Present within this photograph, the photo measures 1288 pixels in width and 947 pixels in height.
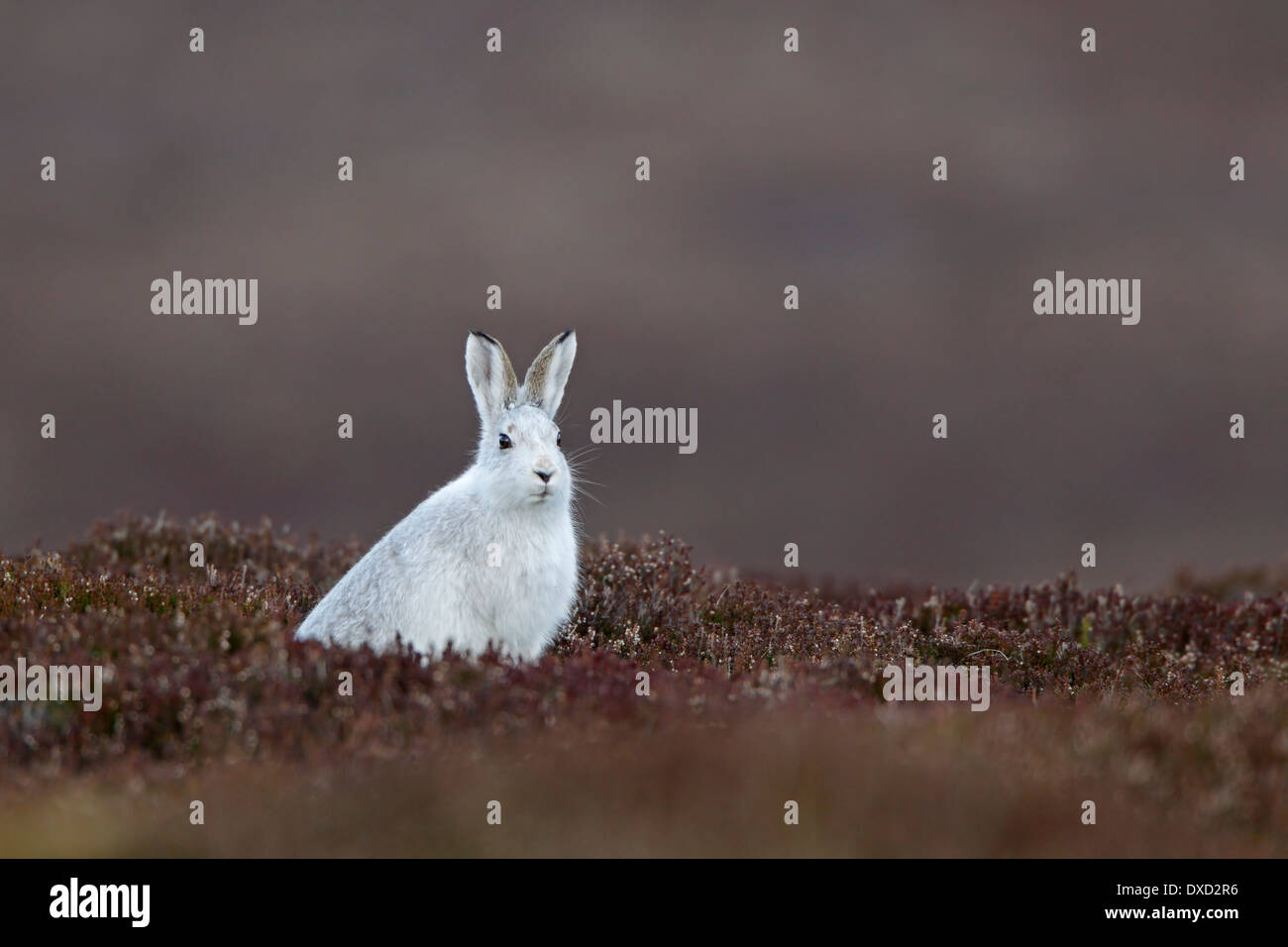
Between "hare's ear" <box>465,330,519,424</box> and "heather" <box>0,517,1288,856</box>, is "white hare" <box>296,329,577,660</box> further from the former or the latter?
"heather" <box>0,517,1288,856</box>

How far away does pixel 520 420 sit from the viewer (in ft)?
32.7

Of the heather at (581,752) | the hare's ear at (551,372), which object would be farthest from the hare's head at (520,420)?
the heather at (581,752)

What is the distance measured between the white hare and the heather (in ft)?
2.88

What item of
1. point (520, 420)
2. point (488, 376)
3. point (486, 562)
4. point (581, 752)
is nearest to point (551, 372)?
point (488, 376)

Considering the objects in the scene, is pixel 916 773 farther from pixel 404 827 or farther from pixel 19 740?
pixel 19 740

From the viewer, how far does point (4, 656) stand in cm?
848

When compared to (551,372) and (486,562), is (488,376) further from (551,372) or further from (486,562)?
(486,562)

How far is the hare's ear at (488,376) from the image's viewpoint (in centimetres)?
1027

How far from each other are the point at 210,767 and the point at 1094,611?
10.5 metres

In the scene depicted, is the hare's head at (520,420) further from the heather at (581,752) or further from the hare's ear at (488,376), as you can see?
the heather at (581,752)

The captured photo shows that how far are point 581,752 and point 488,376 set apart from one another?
4.93m

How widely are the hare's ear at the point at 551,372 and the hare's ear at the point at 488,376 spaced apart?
0.15 m

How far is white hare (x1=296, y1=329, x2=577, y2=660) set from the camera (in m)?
9.41
